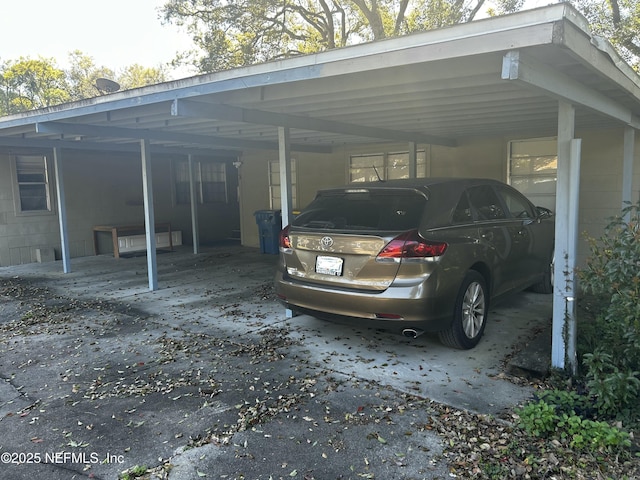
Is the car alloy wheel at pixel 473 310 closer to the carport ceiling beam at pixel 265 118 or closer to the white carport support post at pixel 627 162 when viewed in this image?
the carport ceiling beam at pixel 265 118

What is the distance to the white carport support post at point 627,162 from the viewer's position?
6414 millimetres

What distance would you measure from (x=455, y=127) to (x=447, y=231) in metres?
3.65

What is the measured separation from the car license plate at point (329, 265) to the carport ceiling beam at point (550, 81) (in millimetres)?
1940

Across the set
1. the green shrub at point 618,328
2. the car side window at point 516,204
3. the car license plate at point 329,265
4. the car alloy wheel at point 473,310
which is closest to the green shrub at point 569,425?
the green shrub at point 618,328

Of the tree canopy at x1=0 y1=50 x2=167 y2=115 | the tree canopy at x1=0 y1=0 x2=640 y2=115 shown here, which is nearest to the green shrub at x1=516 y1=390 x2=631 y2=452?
the tree canopy at x1=0 y1=0 x2=640 y2=115

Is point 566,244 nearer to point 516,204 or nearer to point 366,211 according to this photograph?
point 366,211

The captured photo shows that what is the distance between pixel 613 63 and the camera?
11.6 feet

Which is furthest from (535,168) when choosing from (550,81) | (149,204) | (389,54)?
(149,204)

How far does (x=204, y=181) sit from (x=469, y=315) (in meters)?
10.9

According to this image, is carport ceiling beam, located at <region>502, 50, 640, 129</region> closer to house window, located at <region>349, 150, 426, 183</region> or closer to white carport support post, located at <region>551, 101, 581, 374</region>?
white carport support post, located at <region>551, 101, 581, 374</region>

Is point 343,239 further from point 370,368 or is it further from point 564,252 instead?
point 564,252

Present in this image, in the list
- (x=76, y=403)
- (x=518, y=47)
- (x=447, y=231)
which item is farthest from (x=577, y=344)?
(x=76, y=403)

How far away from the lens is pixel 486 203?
4816 mm

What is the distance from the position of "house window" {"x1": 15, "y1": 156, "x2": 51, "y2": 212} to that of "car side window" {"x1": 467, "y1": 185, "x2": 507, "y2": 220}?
31.6 feet
